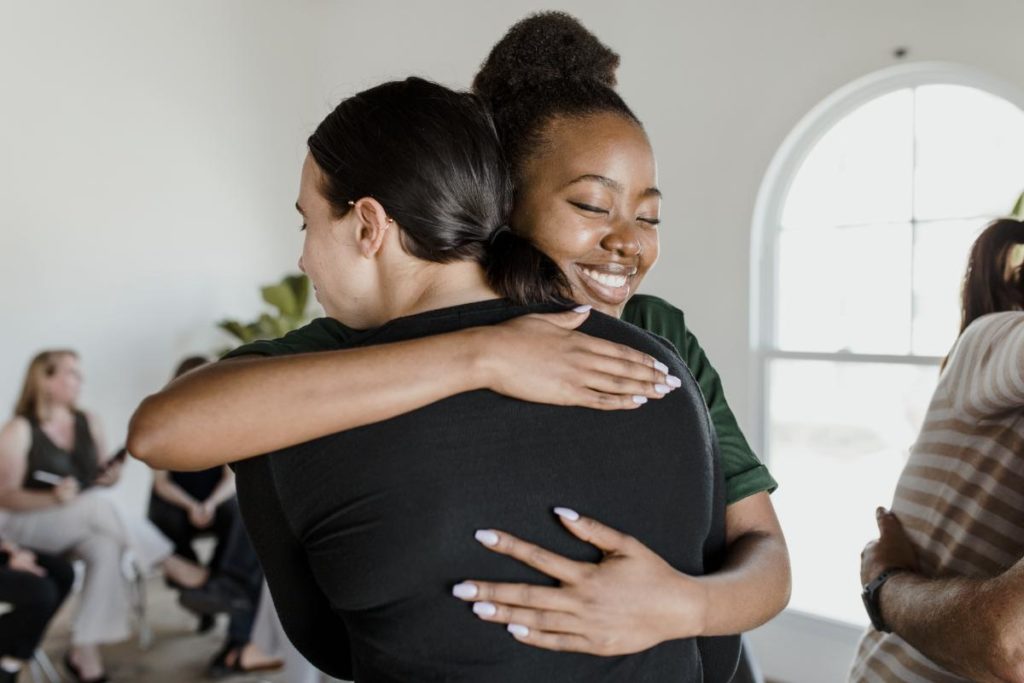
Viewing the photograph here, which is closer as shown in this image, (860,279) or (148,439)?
(148,439)

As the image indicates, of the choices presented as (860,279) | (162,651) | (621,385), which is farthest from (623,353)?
(162,651)

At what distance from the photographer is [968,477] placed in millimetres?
1386

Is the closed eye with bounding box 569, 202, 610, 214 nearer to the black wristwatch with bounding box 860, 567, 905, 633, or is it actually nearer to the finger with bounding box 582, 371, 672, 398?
the finger with bounding box 582, 371, 672, 398

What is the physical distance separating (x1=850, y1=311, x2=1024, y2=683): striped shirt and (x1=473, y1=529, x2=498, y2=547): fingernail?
2.63 ft

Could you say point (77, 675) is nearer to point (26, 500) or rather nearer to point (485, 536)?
point (26, 500)

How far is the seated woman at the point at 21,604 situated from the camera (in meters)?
4.09

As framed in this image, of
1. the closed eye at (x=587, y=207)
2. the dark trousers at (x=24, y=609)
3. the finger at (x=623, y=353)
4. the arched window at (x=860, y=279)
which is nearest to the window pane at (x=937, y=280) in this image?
the arched window at (x=860, y=279)

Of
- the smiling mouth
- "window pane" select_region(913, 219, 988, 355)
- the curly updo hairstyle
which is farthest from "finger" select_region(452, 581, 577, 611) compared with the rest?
"window pane" select_region(913, 219, 988, 355)

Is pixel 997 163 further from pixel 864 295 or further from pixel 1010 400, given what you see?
pixel 1010 400

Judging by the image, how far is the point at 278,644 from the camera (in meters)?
4.55

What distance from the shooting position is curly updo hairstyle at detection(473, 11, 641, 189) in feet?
4.28

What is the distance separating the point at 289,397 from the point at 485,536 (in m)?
0.22

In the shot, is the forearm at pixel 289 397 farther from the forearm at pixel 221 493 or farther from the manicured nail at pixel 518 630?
the forearm at pixel 221 493

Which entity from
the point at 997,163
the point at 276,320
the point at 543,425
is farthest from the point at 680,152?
the point at 543,425
